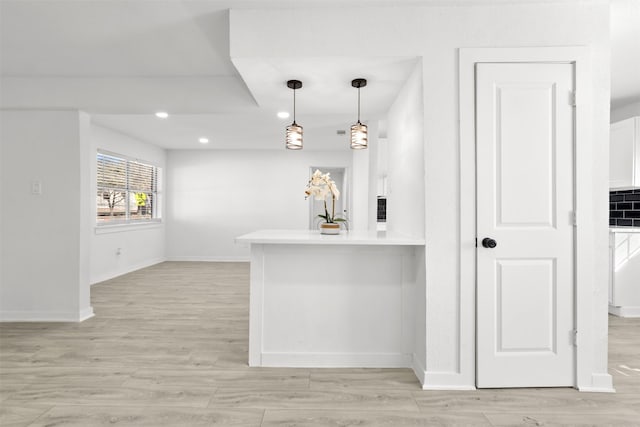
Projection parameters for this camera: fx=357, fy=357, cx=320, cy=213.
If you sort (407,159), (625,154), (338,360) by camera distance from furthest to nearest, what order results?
(625,154)
(407,159)
(338,360)

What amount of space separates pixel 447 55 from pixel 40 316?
436 centimetres

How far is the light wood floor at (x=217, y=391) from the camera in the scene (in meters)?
1.92

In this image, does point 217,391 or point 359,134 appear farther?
point 359,134

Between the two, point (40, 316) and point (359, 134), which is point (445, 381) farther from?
point (40, 316)

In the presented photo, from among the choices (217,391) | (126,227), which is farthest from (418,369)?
(126,227)

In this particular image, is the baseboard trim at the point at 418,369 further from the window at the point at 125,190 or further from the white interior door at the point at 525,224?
the window at the point at 125,190

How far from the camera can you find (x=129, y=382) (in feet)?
7.54

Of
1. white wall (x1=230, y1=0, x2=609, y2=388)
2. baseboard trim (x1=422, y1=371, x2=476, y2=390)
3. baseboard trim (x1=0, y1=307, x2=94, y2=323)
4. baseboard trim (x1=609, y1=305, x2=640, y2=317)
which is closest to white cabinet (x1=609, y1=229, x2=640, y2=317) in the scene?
baseboard trim (x1=609, y1=305, x2=640, y2=317)

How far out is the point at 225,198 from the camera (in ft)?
25.3

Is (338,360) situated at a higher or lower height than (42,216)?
lower

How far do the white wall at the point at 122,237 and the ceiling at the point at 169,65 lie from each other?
2236 millimetres

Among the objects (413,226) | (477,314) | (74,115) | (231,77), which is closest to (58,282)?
(74,115)

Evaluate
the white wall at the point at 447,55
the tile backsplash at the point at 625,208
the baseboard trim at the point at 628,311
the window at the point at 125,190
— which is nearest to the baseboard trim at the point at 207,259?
the window at the point at 125,190

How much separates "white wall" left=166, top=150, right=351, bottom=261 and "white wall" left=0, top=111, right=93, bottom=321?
404 centimetres
